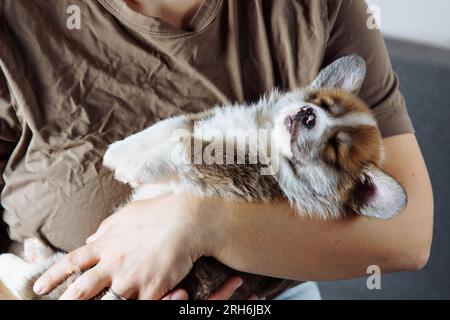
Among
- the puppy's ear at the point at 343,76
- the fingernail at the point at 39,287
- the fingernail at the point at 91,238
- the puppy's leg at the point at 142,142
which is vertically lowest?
the fingernail at the point at 39,287

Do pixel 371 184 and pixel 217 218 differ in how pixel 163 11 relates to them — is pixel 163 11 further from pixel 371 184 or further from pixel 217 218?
pixel 371 184

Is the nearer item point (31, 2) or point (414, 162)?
point (31, 2)

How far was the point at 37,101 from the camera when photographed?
101cm

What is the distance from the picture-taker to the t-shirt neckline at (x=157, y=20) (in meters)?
1.02

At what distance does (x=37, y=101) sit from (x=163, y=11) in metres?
0.34

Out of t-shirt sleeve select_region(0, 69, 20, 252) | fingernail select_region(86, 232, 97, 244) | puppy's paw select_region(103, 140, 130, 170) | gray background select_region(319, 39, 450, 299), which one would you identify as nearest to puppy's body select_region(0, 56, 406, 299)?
puppy's paw select_region(103, 140, 130, 170)

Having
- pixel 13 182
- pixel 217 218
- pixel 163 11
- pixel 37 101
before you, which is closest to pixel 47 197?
pixel 13 182

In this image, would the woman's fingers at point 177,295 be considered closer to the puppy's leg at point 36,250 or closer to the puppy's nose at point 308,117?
the puppy's leg at point 36,250

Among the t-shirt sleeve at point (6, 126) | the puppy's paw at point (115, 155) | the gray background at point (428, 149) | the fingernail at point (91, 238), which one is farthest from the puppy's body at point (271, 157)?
the gray background at point (428, 149)

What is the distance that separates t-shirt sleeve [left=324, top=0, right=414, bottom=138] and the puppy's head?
0.04m

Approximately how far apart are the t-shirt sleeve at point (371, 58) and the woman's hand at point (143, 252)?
519 mm

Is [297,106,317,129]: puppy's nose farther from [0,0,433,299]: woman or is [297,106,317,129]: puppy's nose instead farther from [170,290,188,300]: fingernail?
[170,290,188,300]: fingernail

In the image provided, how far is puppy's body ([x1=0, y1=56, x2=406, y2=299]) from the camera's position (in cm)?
104

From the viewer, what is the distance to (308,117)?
1079mm
